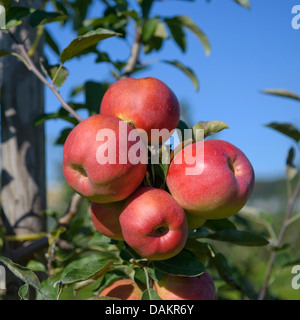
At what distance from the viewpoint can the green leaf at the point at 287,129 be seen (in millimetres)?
957

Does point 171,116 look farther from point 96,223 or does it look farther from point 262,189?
point 262,189

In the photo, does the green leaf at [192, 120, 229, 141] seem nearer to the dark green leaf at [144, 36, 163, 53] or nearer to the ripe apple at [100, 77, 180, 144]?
the ripe apple at [100, 77, 180, 144]

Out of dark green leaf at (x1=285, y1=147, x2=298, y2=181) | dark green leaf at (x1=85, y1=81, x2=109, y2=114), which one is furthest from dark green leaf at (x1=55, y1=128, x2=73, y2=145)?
dark green leaf at (x1=285, y1=147, x2=298, y2=181)

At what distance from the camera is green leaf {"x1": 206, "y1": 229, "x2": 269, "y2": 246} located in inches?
31.8

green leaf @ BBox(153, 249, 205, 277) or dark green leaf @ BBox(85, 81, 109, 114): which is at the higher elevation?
dark green leaf @ BBox(85, 81, 109, 114)

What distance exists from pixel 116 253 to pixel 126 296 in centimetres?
20

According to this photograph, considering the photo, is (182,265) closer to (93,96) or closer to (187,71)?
(93,96)

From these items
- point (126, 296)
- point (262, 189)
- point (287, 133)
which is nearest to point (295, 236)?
point (262, 189)

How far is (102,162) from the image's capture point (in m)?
0.59

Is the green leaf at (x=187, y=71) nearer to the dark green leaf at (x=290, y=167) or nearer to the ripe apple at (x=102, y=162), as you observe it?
the dark green leaf at (x=290, y=167)

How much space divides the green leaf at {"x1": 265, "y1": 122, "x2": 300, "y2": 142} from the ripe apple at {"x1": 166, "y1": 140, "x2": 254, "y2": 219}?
31 centimetres

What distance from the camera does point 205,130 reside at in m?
0.71

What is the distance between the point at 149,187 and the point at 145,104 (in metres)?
0.15

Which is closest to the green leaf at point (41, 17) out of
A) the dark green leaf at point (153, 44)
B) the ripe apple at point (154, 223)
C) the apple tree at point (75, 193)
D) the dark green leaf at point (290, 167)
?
the apple tree at point (75, 193)
